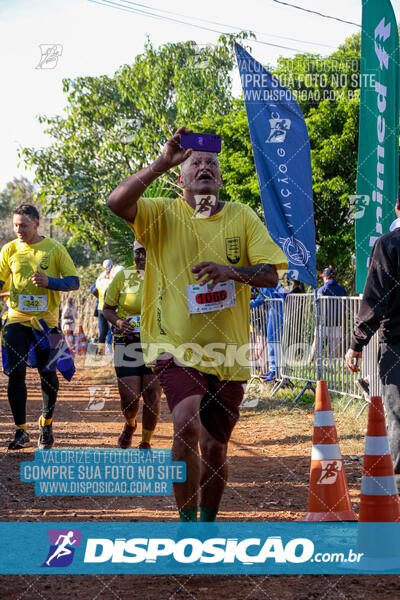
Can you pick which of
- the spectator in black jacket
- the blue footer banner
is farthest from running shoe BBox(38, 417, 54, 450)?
the spectator in black jacket

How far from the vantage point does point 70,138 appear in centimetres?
3152

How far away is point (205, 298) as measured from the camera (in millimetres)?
3875

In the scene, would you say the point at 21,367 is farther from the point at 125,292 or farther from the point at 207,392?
the point at 207,392

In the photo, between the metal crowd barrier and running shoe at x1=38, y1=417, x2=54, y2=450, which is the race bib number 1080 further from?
the metal crowd barrier

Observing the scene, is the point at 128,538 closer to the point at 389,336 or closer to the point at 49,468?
the point at 389,336

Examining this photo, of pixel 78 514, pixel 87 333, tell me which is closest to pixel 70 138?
pixel 87 333

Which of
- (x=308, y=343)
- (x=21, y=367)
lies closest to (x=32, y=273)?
(x=21, y=367)

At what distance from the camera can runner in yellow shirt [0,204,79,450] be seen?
23.2 ft

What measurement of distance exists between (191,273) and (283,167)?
17.5 feet

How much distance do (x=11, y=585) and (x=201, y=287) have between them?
1.69m

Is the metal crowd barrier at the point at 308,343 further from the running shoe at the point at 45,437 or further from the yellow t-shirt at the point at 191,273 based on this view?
the yellow t-shirt at the point at 191,273

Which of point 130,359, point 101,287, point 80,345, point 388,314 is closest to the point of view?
point 388,314

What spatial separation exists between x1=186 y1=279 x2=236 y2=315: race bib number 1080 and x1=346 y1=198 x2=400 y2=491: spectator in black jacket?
91 centimetres

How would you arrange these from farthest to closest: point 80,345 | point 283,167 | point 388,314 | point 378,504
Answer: point 80,345 < point 283,167 < point 388,314 < point 378,504
